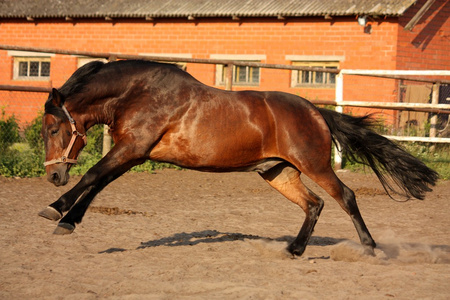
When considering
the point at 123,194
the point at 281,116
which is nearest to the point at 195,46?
the point at 123,194

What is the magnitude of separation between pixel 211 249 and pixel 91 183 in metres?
1.33

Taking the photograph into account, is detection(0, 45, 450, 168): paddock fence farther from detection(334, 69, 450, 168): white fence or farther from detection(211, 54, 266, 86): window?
detection(211, 54, 266, 86): window

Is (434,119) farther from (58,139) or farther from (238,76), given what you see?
(58,139)

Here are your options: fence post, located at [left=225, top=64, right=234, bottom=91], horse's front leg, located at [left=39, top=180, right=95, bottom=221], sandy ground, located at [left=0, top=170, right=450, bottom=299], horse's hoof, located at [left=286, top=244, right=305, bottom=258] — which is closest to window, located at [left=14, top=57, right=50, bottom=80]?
fence post, located at [left=225, top=64, right=234, bottom=91]

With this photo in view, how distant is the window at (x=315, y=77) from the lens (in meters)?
19.3

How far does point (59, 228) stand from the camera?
562cm

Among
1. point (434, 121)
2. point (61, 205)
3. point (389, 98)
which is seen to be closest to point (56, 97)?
point (61, 205)

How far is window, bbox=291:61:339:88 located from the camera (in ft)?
63.3

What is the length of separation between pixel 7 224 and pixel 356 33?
13836mm

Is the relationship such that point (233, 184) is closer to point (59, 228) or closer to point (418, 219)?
point (418, 219)

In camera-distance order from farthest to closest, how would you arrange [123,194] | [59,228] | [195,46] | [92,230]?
[195,46] → [123,194] → [92,230] → [59,228]

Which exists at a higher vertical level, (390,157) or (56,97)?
(56,97)

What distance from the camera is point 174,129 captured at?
236 inches

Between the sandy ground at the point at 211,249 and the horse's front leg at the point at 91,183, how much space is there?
36 cm
